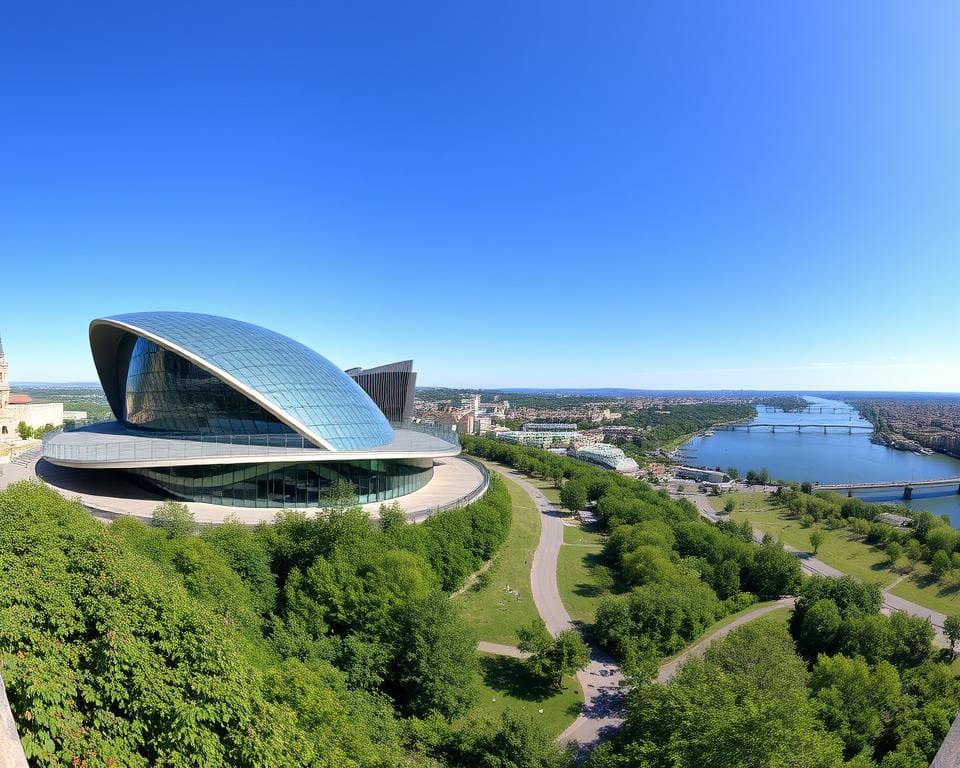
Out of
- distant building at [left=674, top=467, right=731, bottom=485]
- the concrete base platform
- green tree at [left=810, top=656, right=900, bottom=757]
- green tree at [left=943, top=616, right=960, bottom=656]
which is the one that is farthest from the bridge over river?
the concrete base platform

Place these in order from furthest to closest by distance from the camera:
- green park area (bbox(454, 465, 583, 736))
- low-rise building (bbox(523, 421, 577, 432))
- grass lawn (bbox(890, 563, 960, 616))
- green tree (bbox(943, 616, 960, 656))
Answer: low-rise building (bbox(523, 421, 577, 432)) → grass lawn (bbox(890, 563, 960, 616)) → green tree (bbox(943, 616, 960, 656)) → green park area (bbox(454, 465, 583, 736))

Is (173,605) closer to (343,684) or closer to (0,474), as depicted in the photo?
(343,684)

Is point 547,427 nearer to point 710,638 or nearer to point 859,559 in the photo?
point 859,559

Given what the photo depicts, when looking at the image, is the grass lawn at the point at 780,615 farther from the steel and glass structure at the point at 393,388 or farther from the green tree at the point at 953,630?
the steel and glass structure at the point at 393,388

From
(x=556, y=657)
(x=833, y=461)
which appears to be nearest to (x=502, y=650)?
(x=556, y=657)

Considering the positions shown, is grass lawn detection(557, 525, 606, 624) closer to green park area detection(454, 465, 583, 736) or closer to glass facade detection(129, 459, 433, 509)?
green park area detection(454, 465, 583, 736)

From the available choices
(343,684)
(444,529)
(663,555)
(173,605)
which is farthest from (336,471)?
(663,555)
